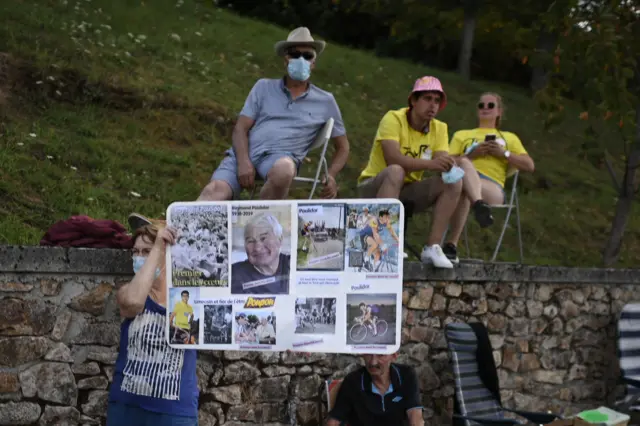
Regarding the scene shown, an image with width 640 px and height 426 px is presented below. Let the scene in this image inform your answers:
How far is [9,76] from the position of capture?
8.74 metres

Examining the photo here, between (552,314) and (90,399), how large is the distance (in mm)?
4168

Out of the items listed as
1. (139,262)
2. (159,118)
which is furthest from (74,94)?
(139,262)

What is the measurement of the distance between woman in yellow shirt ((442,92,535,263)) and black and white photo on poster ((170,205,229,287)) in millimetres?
3697

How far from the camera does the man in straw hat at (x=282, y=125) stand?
5.60 meters

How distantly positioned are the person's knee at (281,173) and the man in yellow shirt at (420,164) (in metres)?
0.84

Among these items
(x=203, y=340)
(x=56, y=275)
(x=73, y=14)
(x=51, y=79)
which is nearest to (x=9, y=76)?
(x=51, y=79)

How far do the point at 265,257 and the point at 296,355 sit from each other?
6.76 feet

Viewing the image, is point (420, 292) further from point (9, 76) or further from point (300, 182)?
point (9, 76)

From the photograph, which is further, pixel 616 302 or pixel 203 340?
pixel 616 302

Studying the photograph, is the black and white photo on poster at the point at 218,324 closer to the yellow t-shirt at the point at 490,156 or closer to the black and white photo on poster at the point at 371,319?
the black and white photo on poster at the point at 371,319

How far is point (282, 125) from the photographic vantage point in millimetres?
A: 5824

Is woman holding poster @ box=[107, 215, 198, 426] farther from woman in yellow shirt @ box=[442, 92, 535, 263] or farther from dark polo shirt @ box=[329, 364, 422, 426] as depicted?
woman in yellow shirt @ box=[442, 92, 535, 263]

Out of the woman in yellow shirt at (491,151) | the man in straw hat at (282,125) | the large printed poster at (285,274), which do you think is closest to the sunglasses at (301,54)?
the man in straw hat at (282,125)

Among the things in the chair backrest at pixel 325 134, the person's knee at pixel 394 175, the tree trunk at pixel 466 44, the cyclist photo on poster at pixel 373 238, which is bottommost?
the cyclist photo on poster at pixel 373 238
